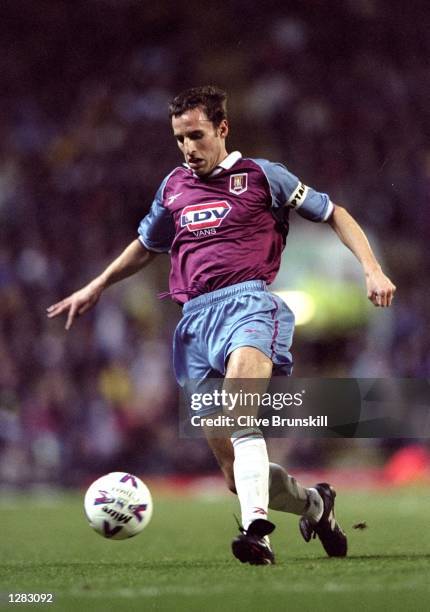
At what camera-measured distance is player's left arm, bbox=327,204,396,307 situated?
488 centimetres

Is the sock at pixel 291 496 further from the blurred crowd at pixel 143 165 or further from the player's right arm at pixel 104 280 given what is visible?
the blurred crowd at pixel 143 165

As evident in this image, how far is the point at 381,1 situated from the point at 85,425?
21.8 ft

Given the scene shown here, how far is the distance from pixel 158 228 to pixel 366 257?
1.12 meters

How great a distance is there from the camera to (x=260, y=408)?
5.41 metres

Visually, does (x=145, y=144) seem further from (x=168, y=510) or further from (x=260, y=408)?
(x=260, y=408)

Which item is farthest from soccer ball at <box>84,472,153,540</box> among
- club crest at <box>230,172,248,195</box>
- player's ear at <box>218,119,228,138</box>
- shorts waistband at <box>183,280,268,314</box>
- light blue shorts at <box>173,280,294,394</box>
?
player's ear at <box>218,119,228,138</box>

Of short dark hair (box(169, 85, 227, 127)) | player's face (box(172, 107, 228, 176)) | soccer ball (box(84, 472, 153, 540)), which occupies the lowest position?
soccer ball (box(84, 472, 153, 540))

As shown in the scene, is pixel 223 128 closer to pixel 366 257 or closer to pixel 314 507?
pixel 366 257

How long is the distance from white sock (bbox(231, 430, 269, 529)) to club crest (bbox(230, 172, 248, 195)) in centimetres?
115

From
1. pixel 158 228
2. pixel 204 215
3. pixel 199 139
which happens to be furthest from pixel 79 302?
pixel 199 139

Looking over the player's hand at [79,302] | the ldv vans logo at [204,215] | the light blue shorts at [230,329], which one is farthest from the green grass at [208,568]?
the ldv vans logo at [204,215]

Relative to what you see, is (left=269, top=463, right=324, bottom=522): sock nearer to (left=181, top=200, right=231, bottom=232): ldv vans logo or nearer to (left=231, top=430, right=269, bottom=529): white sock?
(left=231, top=430, right=269, bottom=529): white sock

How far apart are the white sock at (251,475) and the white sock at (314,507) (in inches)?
22.6

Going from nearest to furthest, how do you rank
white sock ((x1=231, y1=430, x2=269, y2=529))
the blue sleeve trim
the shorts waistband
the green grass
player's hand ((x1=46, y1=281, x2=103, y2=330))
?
the green grass < white sock ((x1=231, y1=430, x2=269, y2=529)) < the shorts waistband < the blue sleeve trim < player's hand ((x1=46, y1=281, x2=103, y2=330))
